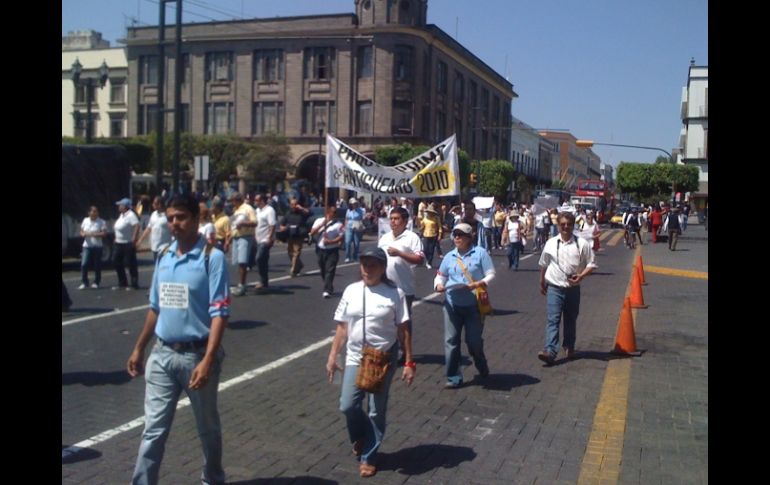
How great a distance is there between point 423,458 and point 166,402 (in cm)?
196

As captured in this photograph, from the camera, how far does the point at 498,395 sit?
766 cm

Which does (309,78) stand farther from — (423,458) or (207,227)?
(423,458)

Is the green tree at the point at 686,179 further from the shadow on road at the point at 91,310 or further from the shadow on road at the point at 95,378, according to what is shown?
the shadow on road at the point at 95,378

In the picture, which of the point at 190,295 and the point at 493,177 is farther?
the point at 493,177

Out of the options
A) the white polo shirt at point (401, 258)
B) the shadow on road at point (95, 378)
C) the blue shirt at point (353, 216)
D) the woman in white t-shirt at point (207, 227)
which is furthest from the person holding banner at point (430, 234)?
the shadow on road at point (95, 378)

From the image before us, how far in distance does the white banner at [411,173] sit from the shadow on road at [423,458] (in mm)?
7238

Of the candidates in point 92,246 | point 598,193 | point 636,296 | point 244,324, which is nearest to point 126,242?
point 92,246

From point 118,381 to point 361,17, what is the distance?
48.5 m

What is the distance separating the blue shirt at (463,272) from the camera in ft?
25.8

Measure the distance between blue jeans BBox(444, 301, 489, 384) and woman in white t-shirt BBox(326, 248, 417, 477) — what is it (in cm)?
206

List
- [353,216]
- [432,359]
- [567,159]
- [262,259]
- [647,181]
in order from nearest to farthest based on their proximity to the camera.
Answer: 1. [432,359]
2. [262,259]
3. [353,216]
4. [647,181]
5. [567,159]

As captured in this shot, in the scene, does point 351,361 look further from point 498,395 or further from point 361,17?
point 361,17

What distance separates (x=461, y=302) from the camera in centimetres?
788
